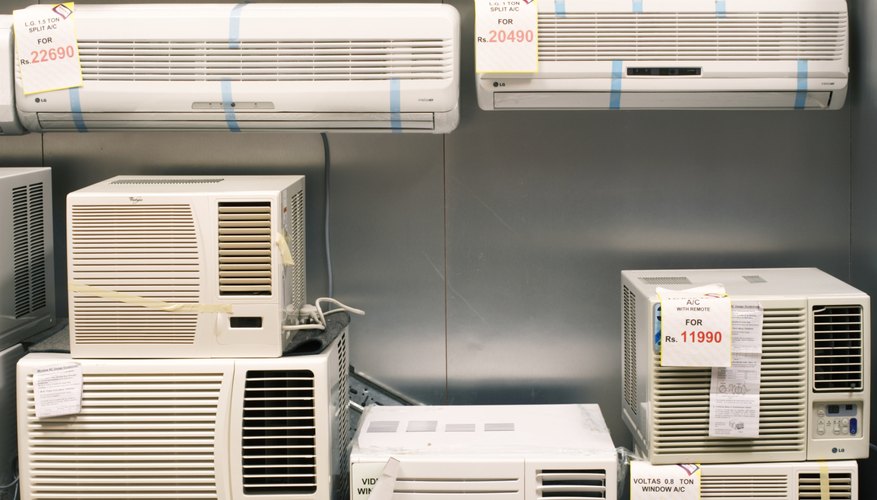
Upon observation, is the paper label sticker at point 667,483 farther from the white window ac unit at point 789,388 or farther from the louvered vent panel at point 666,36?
the louvered vent panel at point 666,36

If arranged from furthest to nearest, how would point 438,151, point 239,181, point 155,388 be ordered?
1. point 438,151
2. point 239,181
3. point 155,388

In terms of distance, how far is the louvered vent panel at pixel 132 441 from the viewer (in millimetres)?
2119

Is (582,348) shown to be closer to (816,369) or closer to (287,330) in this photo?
(816,369)

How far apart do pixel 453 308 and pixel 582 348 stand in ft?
1.23

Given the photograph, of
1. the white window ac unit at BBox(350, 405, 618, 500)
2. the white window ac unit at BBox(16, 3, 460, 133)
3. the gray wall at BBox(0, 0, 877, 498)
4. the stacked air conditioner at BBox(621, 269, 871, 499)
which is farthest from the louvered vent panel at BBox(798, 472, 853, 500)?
the white window ac unit at BBox(16, 3, 460, 133)

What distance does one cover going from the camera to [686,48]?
7.43 feet

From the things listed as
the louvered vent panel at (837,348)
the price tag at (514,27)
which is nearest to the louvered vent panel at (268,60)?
the price tag at (514,27)

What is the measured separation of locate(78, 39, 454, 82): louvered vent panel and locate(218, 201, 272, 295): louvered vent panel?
34cm

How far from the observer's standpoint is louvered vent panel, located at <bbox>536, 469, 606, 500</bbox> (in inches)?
83.8

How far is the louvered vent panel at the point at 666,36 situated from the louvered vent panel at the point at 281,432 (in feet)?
3.15

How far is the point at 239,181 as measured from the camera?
232 cm

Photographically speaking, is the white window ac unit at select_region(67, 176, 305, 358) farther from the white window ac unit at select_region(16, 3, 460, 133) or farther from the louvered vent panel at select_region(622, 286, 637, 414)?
the louvered vent panel at select_region(622, 286, 637, 414)

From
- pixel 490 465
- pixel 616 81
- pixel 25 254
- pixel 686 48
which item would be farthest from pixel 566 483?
pixel 25 254

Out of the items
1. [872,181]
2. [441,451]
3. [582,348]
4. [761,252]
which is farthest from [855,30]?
[441,451]
